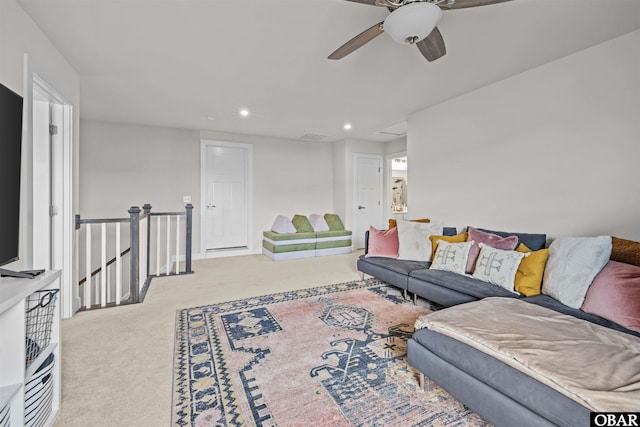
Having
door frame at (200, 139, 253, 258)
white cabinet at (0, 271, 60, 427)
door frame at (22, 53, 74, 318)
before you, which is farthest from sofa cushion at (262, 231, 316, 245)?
white cabinet at (0, 271, 60, 427)

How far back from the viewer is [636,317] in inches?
65.4

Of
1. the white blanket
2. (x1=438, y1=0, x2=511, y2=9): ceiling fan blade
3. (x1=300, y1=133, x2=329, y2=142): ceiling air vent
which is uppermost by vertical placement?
(x1=300, y1=133, x2=329, y2=142): ceiling air vent

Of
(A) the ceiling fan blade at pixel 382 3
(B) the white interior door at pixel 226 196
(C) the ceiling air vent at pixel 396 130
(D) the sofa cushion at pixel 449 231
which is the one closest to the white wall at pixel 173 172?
(B) the white interior door at pixel 226 196

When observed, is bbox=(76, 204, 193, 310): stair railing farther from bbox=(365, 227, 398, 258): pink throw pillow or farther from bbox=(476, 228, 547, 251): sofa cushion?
bbox=(476, 228, 547, 251): sofa cushion

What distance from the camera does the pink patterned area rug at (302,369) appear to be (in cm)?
145

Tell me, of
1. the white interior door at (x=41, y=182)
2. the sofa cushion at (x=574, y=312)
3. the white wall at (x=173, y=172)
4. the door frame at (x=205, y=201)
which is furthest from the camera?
the door frame at (x=205, y=201)

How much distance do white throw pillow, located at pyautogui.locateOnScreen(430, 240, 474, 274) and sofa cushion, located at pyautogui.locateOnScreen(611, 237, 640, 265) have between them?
101cm

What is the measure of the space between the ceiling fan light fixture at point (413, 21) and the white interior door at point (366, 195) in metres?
4.53

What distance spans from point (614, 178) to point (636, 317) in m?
1.27

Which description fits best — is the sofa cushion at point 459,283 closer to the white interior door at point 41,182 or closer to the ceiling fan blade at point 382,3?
the ceiling fan blade at point 382,3

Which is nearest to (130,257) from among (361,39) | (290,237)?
(290,237)

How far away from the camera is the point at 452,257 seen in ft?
9.44

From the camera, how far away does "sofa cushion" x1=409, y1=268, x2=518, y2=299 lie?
231 centimetres

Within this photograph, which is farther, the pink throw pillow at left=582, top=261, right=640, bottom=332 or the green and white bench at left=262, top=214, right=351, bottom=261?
the green and white bench at left=262, top=214, right=351, bottom=261
